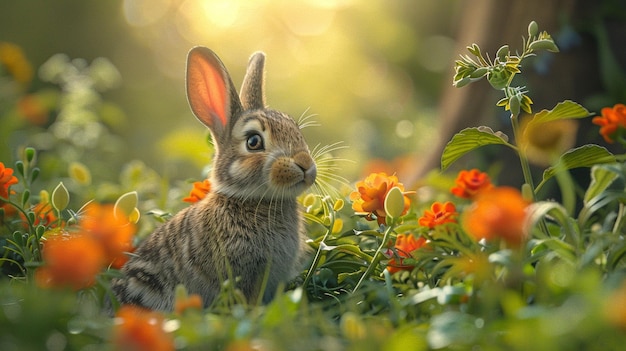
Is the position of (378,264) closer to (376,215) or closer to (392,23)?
(376,215)

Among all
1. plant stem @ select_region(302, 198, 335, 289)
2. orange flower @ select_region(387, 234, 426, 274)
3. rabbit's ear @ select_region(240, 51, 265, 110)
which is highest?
rabbit's ear @ select_region(240, 51, 265, 110)

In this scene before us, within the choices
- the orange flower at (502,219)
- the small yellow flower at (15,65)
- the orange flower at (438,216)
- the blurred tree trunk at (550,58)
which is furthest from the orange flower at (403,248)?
the small yellow flower at (15,65)

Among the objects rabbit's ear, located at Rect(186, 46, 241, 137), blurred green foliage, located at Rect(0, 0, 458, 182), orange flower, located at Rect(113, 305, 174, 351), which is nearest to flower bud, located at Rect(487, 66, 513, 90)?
rabbit's ear, located at Rect(186, 46, 241, 137)

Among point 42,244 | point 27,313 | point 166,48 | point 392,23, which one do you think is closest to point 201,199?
point 42,244

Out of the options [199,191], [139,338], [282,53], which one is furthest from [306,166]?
[282,53]

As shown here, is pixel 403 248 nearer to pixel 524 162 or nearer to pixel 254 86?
pixel 524 162

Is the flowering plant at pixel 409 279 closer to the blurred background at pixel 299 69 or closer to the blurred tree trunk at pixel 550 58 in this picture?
the blurred tree trunk at pixel 550 58

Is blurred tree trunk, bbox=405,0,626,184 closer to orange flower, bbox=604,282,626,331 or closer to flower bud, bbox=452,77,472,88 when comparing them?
flower bud, bbox=452,77,472,88
